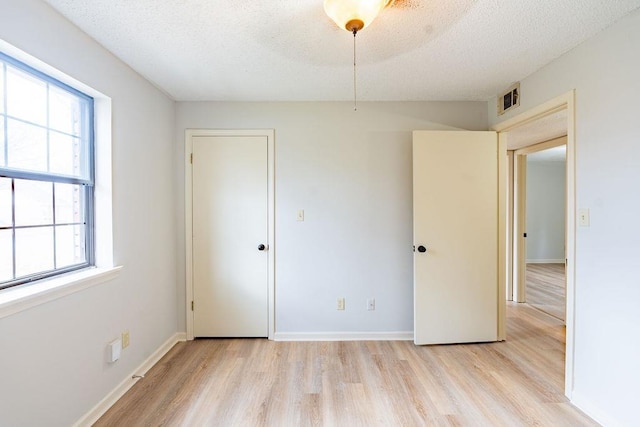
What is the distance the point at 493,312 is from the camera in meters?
2.63

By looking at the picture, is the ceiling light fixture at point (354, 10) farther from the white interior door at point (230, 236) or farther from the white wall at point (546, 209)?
the white wall at point (546, 209)

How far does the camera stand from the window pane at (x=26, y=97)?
52.8 inches

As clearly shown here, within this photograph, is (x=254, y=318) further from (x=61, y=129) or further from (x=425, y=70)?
(x=425, y=70)

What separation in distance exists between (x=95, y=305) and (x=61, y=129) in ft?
3.57

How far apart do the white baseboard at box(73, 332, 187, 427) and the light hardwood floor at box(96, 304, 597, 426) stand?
48 mm

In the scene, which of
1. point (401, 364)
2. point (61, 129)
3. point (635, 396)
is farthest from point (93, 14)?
point (635, 396)

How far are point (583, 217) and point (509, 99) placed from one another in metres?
1.23

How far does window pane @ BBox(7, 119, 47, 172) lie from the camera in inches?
A: 52.8

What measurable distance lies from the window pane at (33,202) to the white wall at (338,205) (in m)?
1.18

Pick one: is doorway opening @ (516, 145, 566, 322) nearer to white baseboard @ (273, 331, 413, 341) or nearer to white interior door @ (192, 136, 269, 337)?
white baseboard @ (273, 331, 413, 341)

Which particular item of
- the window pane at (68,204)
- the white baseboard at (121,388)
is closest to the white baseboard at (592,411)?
the white baseboard at (121,388)

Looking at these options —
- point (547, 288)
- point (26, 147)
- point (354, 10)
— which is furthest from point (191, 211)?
point (547, 288)

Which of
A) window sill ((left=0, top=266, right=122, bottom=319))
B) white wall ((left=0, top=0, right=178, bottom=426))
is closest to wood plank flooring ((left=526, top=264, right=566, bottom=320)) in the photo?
white wall ((left=0, top=0, right=178, bottom=426))

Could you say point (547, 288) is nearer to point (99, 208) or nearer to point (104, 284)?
point (104, 284)
